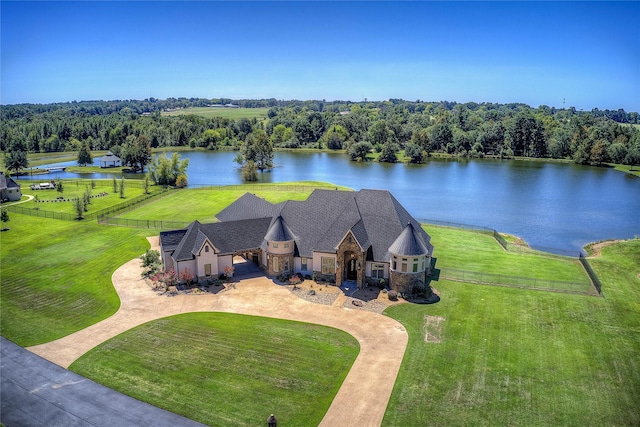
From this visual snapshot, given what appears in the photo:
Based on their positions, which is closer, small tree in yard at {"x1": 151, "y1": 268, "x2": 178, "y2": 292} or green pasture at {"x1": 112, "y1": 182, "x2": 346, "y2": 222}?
small tree in yard at {"x1": 151, "y1": 268, "x2": 178, "y2": 292}

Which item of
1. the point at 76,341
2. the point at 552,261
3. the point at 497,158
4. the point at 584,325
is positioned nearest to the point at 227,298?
the point at 76,341

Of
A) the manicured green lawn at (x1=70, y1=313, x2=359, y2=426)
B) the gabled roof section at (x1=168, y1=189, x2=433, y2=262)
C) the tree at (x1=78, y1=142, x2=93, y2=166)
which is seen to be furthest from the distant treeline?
the manicured green lawn at (x1=70, y1=313, x2=359, y2=426)

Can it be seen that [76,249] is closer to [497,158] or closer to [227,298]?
[227,298]

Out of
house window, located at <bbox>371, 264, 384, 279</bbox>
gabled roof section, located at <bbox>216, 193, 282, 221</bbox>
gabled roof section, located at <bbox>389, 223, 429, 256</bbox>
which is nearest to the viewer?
gabled roof section, located at <bbox>389, 223, 429, 256</bbox>

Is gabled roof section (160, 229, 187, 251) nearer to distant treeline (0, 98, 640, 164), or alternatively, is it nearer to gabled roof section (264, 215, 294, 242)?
gabled roof section (264, 215, 294, 242)

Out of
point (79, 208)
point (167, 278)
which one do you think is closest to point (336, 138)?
point (79, 208)

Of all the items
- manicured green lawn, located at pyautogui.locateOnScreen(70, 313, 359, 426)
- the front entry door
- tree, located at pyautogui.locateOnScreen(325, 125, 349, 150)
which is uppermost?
tree, located at pyautogui.locateOnScreen(325, 125, 349, 150)

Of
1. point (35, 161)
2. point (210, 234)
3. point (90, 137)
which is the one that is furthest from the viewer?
point (90, 137)

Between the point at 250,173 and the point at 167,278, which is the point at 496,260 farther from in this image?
the point at 250,173
